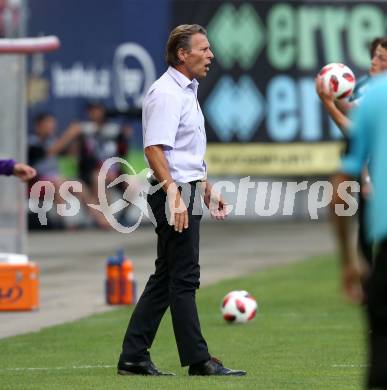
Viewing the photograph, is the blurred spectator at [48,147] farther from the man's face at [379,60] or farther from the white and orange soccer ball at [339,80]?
the man's face at [379,60]

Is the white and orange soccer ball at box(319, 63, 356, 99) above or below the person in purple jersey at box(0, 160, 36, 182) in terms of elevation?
above

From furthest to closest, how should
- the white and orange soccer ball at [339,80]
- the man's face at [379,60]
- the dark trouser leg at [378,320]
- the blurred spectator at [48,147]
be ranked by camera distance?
the blurred spectator at [48,147]
the white and orange soccer ball at [339,80]
the man's face at [379,60]
the dark trouser leg at [378,320]

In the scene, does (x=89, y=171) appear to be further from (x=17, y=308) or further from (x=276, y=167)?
(x=17, y=308)

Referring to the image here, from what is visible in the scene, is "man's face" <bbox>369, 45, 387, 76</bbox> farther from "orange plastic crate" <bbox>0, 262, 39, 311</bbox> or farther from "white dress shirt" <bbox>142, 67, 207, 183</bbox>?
"orange plastic crate" <bbox>0, 262, 39, 311</bbox>

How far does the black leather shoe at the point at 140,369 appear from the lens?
9844 mm

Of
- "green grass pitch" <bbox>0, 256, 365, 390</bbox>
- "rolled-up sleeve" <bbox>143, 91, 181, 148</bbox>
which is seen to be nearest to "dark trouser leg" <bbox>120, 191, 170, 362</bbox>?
"green grass pitch" <bbox>0, 256, 365, 390</bbox>

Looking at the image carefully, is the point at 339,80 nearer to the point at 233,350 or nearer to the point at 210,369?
the point at 233,350

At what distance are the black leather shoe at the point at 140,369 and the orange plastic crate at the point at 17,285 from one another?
4851mm

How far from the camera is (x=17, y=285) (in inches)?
578

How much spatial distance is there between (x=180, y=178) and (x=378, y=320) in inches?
150

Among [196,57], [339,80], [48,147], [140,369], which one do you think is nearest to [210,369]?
[140,369]

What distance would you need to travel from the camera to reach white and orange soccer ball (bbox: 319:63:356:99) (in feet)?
35.9

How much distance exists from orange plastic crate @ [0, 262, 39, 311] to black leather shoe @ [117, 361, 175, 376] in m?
4.85

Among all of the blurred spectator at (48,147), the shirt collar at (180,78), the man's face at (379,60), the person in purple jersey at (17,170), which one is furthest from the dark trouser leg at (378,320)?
the blurred spectator at (48,147)
